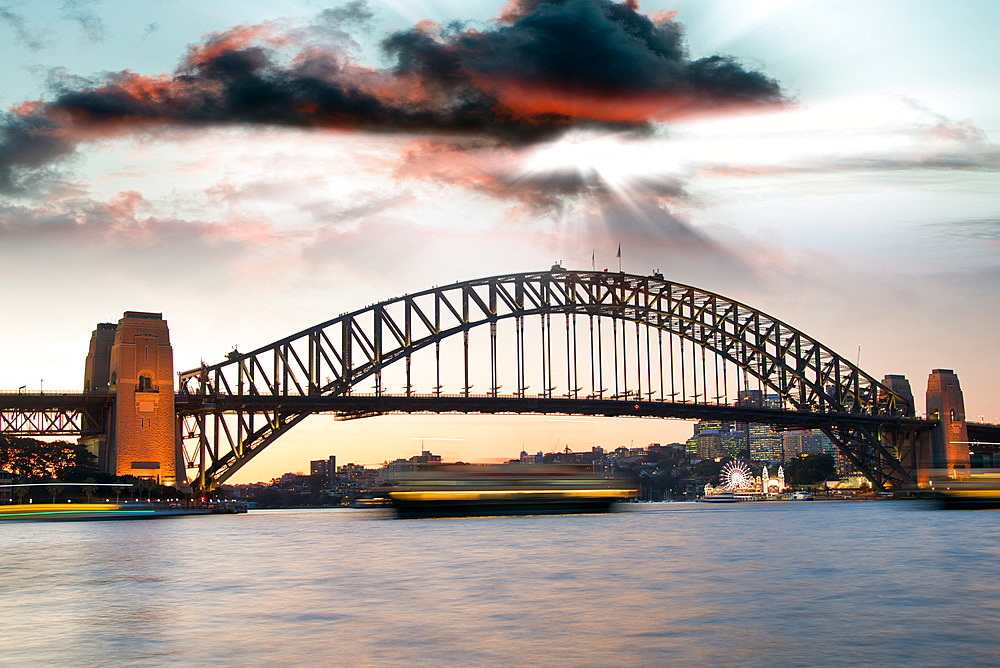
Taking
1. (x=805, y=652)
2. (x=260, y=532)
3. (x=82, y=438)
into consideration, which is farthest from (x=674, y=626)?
(x=82, y=438)

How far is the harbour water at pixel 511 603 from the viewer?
56.9ft

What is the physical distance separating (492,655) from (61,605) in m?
11.9

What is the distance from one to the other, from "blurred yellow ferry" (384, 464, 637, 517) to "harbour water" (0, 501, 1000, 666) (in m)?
26.5

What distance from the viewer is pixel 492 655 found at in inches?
674

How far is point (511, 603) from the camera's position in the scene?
23750mm

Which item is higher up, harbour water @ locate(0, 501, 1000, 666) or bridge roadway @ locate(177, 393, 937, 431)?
bridge roadway @ locate(177, 393, 937, 431)

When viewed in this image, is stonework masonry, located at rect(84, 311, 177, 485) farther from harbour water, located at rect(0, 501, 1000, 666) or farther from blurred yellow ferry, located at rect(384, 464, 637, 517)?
harbour water, located at rect(0, 501, 1000, 666)

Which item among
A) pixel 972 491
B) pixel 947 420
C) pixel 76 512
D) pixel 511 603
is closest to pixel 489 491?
pixel 76 512

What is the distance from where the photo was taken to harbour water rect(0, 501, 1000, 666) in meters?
17.3

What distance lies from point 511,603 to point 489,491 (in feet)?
163

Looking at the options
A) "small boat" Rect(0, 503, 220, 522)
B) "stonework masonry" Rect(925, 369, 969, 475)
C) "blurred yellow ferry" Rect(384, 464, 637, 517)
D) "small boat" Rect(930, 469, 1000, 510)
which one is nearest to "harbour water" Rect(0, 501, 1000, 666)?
"blurred yellow ferry" Rect(384, 464, 637, 517)

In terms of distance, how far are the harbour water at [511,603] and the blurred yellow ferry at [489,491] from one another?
87.0 ft

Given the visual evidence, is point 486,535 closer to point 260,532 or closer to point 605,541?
point 605,541

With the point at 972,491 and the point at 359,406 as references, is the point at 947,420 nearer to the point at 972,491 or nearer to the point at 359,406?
the point at 972,491
